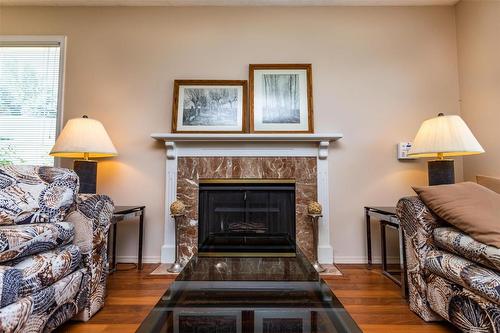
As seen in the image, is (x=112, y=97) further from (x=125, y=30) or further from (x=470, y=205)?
(x=470, y=205)

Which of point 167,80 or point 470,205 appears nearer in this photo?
point 470,205

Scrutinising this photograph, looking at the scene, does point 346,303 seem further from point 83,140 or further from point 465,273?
point 83,140

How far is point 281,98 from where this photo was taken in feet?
8.89

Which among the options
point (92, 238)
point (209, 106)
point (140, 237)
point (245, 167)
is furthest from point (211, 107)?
point (92, 238)

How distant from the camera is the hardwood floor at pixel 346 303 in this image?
4.82 feet

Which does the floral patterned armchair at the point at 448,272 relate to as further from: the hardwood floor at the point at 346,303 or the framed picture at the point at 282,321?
the framed picture at the point at 282,321

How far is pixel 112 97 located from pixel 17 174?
1514 millimetres

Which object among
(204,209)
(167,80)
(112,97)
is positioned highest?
(167,80)

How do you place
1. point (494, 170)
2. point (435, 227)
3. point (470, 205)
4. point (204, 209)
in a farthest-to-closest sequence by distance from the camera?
point (204, 209) → point (494, 170) → point (435, 227) → point (470, 205)

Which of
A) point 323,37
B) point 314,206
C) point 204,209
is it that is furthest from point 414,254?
point 323,37

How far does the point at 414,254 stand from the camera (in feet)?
5.25

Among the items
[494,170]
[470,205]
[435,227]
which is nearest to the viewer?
[470,205]

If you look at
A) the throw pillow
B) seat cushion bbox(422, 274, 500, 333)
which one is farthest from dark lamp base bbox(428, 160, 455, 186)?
seat cushion bbox(422, 274, 500, 333)

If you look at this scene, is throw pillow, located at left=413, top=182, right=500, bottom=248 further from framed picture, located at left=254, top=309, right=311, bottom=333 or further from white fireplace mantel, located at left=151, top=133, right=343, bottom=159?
white fireplace mantel, located at left=151, top=133, right=343, bottom=159
